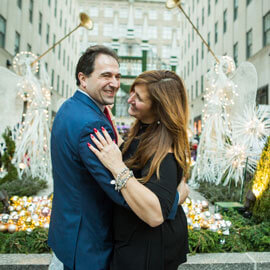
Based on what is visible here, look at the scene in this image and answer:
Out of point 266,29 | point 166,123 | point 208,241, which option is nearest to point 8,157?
point 208,241

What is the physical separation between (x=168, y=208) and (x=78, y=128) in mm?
693

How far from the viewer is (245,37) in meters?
19.6

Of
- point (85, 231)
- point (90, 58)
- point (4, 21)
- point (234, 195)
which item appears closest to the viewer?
point (85, 231)

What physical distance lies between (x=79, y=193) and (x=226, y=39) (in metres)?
24.9

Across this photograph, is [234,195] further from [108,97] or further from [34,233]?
[108,97]

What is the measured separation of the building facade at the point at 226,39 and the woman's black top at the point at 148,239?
316 inches

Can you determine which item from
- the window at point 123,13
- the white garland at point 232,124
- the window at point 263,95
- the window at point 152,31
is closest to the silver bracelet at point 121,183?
the white garland at point 232,124

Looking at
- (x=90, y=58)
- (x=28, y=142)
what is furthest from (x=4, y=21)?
(x=90, y=58)

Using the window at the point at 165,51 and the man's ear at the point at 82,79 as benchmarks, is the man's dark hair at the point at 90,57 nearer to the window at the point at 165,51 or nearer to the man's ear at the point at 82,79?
the man's ear at the point at 82,79

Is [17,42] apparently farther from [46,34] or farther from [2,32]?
[46,34]

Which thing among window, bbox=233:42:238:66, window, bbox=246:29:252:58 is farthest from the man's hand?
window, bbox=233:42:238:66

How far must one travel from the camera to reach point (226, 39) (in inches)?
931

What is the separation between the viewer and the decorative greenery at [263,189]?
4156mm

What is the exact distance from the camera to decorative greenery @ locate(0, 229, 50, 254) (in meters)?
3.38
